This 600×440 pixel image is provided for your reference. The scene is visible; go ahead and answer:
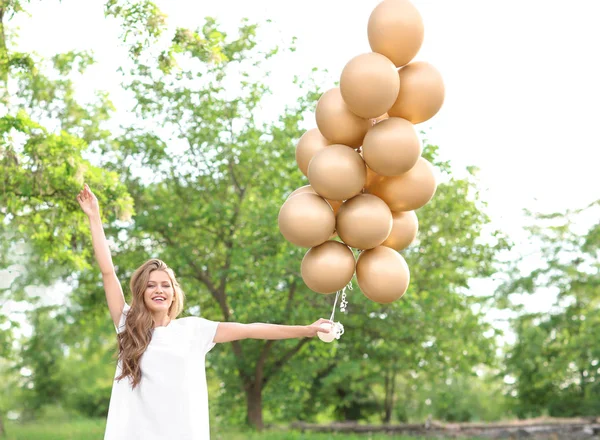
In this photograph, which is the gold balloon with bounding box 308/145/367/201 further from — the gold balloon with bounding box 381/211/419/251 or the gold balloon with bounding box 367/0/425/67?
the gold balloon with bounding box 367/0/425/67

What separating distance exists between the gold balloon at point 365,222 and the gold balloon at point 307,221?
2.9 inches

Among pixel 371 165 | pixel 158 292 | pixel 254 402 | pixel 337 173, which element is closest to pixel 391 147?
pixel 371 165

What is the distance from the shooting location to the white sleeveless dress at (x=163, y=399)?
9.04ft

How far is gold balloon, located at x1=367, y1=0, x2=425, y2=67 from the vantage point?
10.1ft

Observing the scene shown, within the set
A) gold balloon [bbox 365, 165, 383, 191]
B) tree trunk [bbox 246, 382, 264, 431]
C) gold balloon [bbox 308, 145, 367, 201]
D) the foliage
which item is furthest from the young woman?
tree trunk [bbox 246, 382, 264, 431]

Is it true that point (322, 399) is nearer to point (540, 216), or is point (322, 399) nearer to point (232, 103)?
point (540, 216)

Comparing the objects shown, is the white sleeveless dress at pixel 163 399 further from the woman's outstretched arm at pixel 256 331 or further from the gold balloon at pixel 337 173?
the gold balloon at pixel 337 173

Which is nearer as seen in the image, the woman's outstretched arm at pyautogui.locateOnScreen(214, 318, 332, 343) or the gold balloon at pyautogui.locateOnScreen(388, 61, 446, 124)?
the woman's outstretched arm at pyautogui.locateOnScreen(214, 318, 332, 343)

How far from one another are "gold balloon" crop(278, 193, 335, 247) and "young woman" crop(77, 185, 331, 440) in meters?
0.36

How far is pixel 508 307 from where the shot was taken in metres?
15.9

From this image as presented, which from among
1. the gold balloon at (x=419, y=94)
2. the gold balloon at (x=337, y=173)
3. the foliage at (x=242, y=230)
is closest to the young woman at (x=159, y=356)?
the gold balloon at (x=337, y=173)

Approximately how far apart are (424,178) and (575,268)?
12830 millimetres

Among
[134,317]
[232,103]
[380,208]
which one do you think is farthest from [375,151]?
[232,103]

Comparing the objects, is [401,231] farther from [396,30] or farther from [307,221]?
[396,30]
